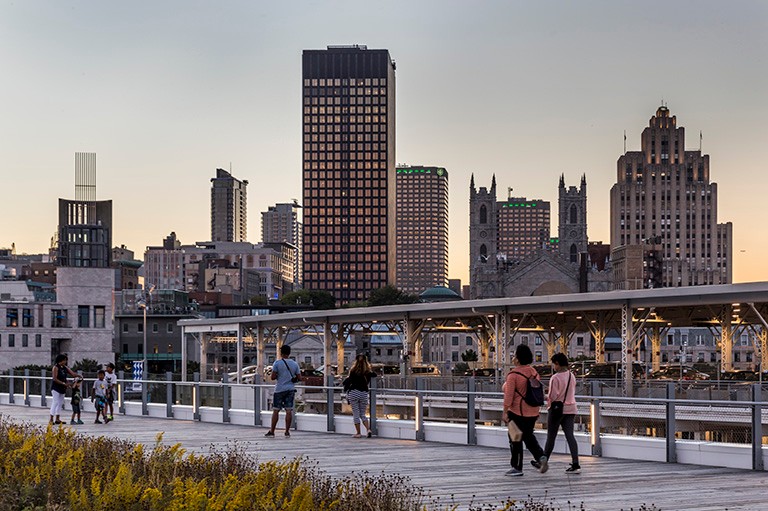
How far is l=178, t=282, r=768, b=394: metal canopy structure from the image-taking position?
45312mm

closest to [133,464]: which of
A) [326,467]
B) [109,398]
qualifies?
[326,467]

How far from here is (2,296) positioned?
148 metres

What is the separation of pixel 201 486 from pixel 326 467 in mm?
6458

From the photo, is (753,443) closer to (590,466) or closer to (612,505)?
(590,466)

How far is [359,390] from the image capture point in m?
22.7

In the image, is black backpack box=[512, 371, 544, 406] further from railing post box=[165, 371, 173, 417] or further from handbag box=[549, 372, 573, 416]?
railing post box=[165, 371, 173, 417]

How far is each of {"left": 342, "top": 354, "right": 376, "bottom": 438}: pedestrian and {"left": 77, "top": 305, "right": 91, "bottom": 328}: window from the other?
4865 inches

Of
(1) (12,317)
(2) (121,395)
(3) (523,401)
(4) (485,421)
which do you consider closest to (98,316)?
(1) (12,317)

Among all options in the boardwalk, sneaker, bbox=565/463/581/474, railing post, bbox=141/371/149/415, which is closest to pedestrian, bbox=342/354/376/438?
the boardwalk

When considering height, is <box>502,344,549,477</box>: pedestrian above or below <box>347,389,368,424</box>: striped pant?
above

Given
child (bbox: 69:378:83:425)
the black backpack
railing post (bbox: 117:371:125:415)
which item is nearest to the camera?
the black backpack

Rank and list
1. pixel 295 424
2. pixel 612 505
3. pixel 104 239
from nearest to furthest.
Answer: pixel 612 505, pixel 295 424, pixel 104 239

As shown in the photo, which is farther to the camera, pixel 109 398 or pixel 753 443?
pixel 109 398

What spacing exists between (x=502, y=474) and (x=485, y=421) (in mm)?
10756
